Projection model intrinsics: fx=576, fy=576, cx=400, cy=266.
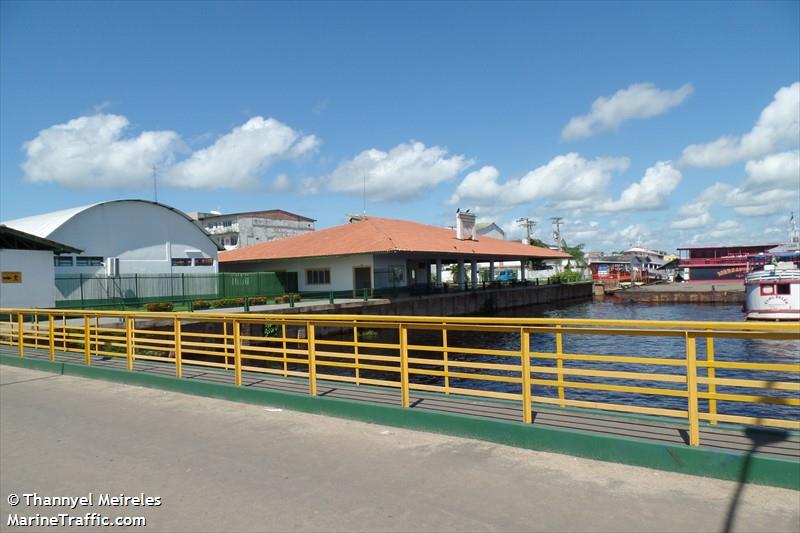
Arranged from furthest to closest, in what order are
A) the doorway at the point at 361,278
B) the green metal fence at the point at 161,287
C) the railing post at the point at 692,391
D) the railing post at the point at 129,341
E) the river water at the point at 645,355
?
the doorway at the point at 361,278, the green metal fence at the point at 161,287, the river water at the point at 645,355, the railing post at the point at 129,341, the railing post at the point at 692,391

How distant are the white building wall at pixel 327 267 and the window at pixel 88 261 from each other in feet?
38.5

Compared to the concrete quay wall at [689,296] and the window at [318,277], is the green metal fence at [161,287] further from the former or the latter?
the concrete quay wall at [689,296]

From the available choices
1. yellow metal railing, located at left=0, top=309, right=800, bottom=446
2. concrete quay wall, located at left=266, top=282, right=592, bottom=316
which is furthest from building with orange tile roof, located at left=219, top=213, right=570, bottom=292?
yellow metal railing, located at left=0, top=309, right=800, bottom=446

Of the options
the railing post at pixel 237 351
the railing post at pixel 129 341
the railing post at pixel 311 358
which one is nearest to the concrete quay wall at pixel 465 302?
the railing post at pixel 129 341

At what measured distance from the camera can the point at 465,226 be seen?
47.3 meters

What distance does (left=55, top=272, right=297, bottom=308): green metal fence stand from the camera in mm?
30266

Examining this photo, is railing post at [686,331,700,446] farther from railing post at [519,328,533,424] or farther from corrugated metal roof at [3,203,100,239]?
corrugated metal roof at [3,203,100,239]

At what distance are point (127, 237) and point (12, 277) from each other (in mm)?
11687

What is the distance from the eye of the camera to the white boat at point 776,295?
32.7 meters

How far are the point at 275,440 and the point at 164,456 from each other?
1191mm

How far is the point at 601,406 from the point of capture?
606 cm

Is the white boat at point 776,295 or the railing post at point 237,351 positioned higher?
the railing post at point 237,351

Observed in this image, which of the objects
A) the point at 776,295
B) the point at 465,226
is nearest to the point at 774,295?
the point at 776,295

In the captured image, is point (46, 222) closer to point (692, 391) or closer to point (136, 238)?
point (136, 238)
